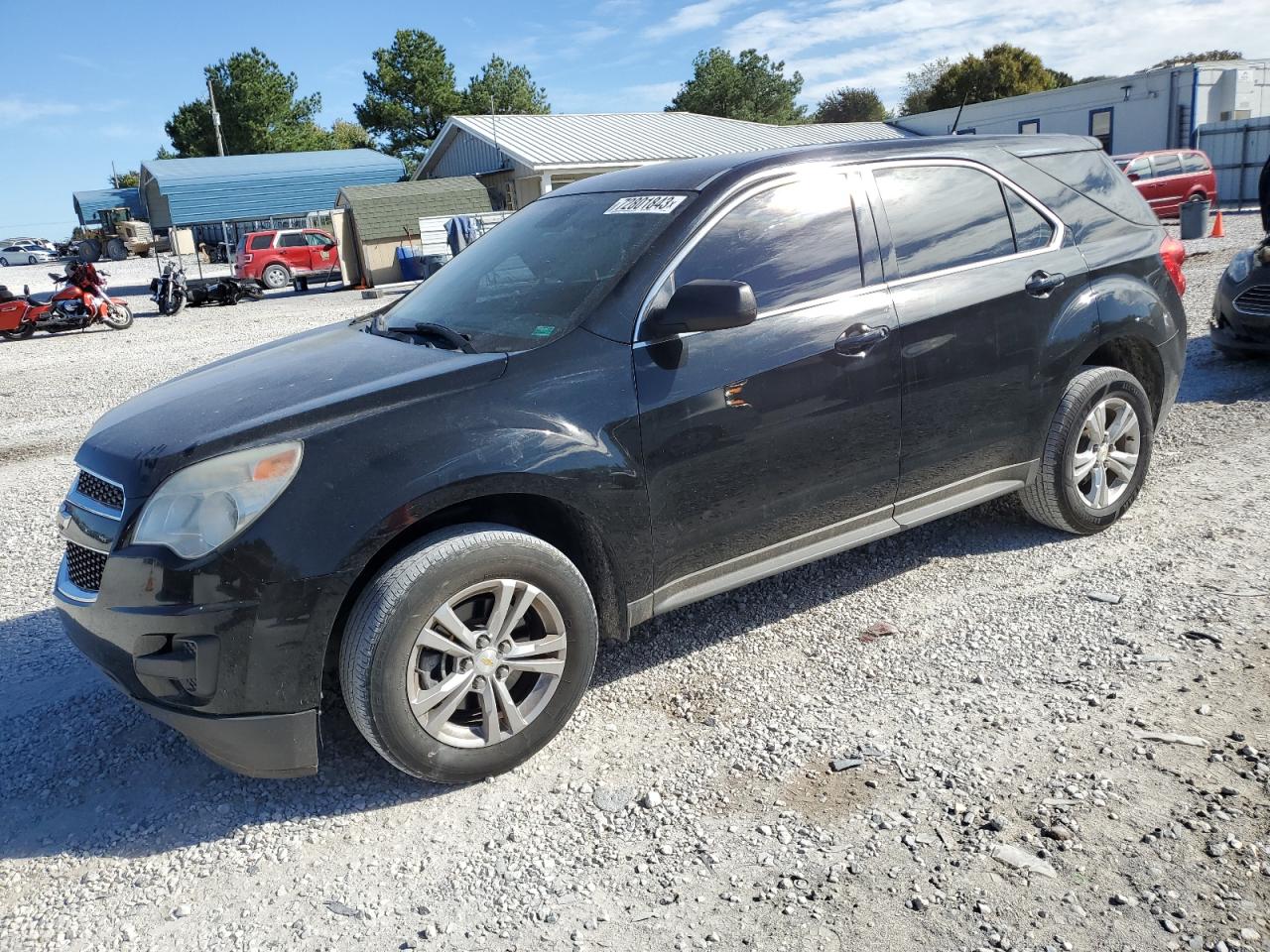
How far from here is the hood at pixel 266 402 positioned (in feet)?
9.16

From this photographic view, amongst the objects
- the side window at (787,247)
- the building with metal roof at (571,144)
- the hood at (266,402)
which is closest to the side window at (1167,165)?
the building with metal roof at (571,144)

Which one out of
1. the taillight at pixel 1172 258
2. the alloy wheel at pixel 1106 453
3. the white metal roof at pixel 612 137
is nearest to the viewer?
the alloy wheel at pixel 1106 453

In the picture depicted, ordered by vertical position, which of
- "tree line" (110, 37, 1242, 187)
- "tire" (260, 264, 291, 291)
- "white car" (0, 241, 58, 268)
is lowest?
"tire" (260, 264, 291, 291)

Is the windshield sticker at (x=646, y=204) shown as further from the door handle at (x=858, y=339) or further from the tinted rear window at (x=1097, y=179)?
the tinted rear window at (x=1097, y=179)

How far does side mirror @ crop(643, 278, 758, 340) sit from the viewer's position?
3105mm

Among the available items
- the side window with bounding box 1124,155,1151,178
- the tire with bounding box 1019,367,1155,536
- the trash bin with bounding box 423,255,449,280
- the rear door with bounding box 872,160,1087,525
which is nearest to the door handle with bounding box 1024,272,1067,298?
the rear door with bounding box 872,160,1087,525

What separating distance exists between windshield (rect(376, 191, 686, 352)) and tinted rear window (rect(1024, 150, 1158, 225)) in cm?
200

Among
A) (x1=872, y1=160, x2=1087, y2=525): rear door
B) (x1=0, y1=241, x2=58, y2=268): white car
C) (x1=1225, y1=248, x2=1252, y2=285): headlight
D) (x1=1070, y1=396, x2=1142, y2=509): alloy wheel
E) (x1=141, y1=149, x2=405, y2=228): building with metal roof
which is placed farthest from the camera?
(x1=0, y1=241, x2=58, y2=268): white car

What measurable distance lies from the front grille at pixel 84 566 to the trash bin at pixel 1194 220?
1985cm

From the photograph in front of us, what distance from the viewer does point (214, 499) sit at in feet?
8.85

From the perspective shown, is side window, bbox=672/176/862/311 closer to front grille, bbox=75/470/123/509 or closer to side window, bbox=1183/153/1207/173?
front grille, bbox=75/470/123/509

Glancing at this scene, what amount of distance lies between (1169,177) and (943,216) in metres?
23.8

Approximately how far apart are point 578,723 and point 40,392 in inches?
433

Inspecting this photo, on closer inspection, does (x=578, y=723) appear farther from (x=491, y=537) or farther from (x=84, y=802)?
(x=84, y=802)
